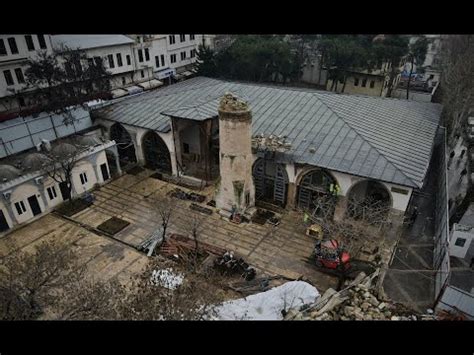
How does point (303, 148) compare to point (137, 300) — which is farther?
point (303, 148)

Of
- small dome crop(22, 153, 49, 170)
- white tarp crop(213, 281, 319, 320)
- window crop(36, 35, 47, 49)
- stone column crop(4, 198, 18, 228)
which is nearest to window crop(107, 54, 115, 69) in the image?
window crop(36, 35, 47, 49)

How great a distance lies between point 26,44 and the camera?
31.5 meters

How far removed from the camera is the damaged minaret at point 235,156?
2159cm

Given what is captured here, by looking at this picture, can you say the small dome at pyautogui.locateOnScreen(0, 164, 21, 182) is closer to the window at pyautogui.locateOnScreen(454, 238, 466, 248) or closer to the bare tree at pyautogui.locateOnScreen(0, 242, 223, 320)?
the bare tree at pyautogui.locateOnScreen(0, 242, 223, 320)

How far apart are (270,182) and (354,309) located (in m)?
13.3

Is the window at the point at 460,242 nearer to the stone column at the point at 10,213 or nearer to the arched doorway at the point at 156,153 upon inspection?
the arched doorway at the point at 156,153

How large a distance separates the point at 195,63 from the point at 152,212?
29997 millimetres

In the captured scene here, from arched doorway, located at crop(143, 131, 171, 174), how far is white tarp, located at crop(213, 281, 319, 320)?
17123mm

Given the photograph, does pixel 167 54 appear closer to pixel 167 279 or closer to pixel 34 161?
pixel 34 161

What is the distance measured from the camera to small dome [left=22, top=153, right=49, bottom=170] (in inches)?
933

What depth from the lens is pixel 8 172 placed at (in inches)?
890

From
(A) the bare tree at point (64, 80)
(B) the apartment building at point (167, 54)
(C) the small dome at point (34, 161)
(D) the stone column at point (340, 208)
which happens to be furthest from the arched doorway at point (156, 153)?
(B) the apartment building at point (167, 54)
